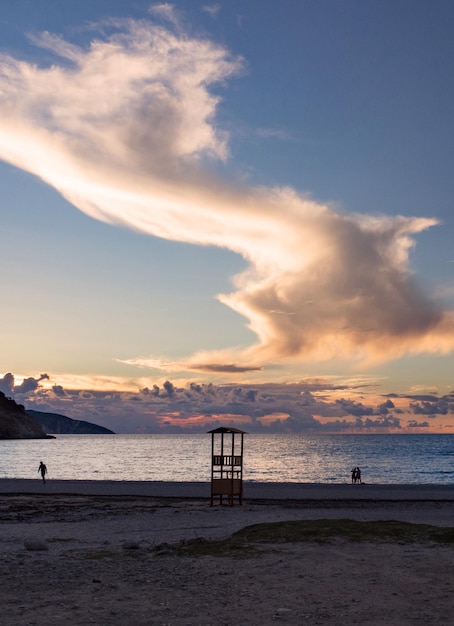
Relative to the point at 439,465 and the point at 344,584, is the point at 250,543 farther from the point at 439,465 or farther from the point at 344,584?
the point at 439,465

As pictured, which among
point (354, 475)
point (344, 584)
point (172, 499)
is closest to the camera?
point (344, 584)

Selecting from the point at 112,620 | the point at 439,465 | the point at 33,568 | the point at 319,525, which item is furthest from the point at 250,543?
the point at 439,465

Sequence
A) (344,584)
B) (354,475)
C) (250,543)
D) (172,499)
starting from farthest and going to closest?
1. (354,475)
2. (172,499)
3. (250,543)
4. (344,584)

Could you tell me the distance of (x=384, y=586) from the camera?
1270cm

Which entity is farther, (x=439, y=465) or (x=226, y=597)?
(x=439, y=465)

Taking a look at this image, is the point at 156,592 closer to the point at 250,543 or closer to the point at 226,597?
the point at 226,597

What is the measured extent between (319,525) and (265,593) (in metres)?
8.94

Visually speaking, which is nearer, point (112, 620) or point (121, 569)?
point (112, 620)

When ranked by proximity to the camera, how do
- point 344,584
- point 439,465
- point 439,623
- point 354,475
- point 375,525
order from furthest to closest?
point 439,465
point 354,475
point 375,525
point 344,584
point 439,623

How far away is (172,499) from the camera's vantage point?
41781 mm

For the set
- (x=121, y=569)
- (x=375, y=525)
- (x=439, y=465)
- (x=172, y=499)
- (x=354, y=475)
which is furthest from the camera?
(x=439, y=465)

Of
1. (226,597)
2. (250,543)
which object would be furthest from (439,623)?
(250,543)

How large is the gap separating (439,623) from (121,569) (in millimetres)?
7581

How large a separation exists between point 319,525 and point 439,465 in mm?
105396
